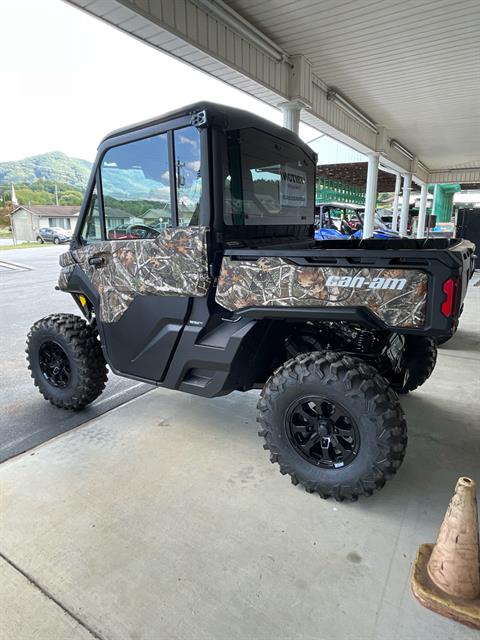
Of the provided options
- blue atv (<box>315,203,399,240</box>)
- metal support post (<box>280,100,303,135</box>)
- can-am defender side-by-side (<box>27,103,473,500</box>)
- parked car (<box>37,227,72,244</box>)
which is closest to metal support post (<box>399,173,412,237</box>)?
blue atv (<box>315,203,399,240</box>)

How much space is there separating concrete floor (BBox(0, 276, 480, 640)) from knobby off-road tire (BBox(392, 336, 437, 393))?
460 mm

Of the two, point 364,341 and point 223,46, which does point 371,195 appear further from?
point 364,341

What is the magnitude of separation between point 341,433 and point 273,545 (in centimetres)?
68

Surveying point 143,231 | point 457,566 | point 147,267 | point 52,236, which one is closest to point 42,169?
point 52,236

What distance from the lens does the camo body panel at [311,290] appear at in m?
2.01

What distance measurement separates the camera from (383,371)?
3072 mm

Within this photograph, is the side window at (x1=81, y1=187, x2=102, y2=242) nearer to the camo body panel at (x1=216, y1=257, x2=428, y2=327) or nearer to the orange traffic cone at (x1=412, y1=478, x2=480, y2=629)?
the camo body panel at (x1=216, y1=257, x2=428, y2=327)

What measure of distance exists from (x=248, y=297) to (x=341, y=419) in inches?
33.9

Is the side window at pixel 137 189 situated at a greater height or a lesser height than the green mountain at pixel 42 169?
lesser

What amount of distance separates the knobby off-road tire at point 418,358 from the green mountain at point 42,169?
81.2 metres

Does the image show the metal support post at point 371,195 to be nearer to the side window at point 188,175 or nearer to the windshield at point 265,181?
the windshield at point 265,181

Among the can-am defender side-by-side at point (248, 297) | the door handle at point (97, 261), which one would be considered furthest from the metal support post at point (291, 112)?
the door handle at point (97, 261)

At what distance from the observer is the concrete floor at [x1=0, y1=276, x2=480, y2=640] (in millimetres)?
1625

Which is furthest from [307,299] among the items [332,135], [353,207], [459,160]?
[459,160]
